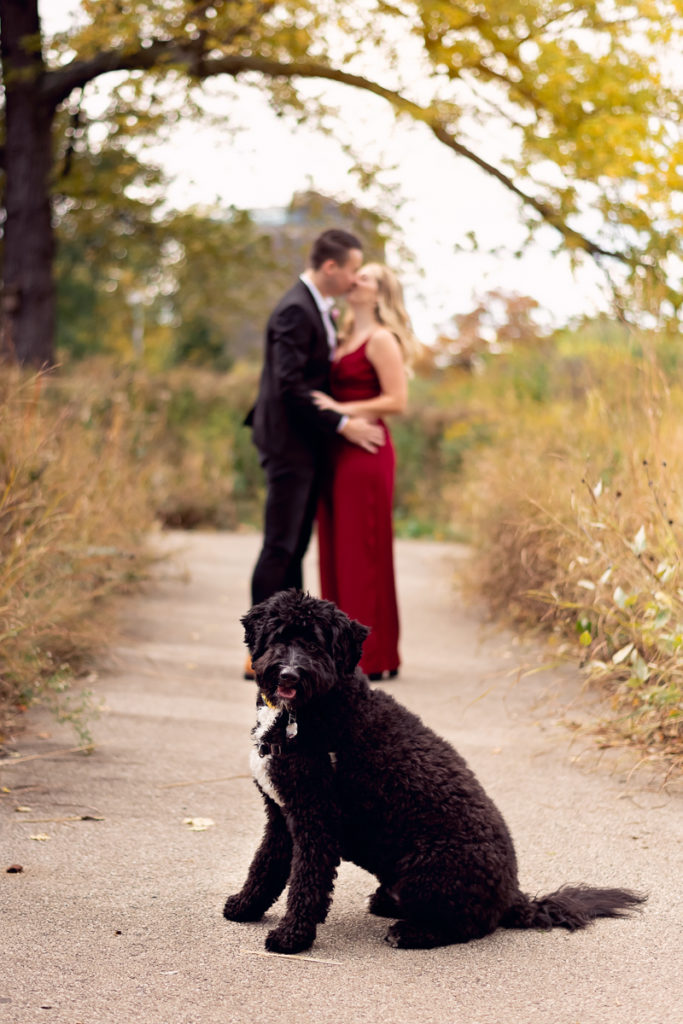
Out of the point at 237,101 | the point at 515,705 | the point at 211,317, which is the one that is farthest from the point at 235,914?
the point at 211,317

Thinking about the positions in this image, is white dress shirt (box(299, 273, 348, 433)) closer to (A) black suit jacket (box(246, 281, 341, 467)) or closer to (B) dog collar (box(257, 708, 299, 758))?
(A) black suit jacket (box(246, 281, 341, 467))

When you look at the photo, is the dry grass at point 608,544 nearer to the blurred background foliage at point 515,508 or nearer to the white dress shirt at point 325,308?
the blurred background foliage at point 515,508

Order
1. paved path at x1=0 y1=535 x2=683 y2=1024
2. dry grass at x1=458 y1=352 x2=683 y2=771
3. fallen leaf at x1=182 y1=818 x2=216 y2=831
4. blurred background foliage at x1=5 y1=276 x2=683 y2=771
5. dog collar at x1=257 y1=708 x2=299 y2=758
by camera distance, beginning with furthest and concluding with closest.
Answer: blurred background foliage at x1=5 y1=276 x2=683 y2=771, dry grass at x1=458 y1=352 x2=683 y2=771, fallen leaf at x1=182 y1=818 x2=216 y2=831, dog collar at x1=257 y1=708 x2=299 y2=758, paved path at x1=0 y1=535 x2=683 y2=1024

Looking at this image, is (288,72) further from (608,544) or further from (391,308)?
(608,544)

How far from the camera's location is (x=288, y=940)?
317 centimetres

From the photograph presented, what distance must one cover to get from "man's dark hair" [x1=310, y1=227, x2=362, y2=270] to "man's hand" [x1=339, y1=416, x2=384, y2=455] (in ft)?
2.99

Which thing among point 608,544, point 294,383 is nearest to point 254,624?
point 608,544

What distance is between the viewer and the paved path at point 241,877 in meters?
2.88

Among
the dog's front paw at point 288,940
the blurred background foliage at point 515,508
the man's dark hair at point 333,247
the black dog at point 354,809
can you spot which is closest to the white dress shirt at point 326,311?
the man's dark hair at point 333,247

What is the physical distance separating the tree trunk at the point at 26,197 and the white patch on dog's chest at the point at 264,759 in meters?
10.0

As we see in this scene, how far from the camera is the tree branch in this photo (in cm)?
1131

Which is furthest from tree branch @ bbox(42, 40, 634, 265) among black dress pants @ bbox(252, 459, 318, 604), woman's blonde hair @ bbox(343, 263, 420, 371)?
black dress pants @ bbox(252, 459, 318, 604)

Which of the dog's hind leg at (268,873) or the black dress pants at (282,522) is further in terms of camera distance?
the black dress pants at (282,522)

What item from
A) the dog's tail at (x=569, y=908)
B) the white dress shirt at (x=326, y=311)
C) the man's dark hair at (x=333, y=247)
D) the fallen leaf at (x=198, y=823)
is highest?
the man's dark hair at (x=333, y=247)
